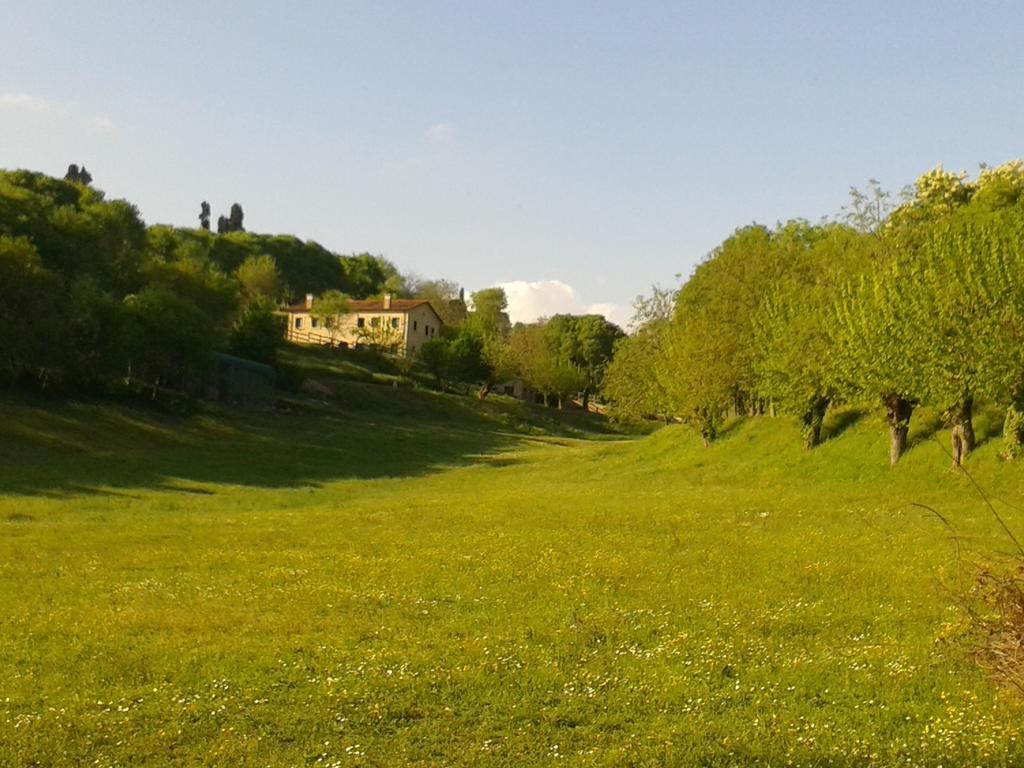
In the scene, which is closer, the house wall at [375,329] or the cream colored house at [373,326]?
the house wall at [375,329]

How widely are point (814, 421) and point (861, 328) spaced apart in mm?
7666

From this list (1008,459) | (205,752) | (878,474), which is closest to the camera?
(205,752)

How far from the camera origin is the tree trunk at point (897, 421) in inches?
1580

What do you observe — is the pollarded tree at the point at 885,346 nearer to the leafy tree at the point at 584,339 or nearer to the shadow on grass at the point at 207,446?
the shadow on grass at the point at 207,446

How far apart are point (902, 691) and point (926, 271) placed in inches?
1170

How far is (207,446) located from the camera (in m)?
63.8

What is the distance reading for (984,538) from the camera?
78.1ft

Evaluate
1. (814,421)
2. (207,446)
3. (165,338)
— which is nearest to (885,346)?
(814,421)

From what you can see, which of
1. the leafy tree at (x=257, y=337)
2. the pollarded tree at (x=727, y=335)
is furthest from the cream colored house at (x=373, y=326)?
the pollarded tree at (x=727, y=335)

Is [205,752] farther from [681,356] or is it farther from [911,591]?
[681,356]

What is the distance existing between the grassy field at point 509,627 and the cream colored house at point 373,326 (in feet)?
311

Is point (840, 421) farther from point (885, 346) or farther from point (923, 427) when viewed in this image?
point (885, 346)

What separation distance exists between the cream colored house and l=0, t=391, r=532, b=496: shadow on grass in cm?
4156

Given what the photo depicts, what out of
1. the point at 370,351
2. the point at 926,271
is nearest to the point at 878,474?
the point at 926,271
